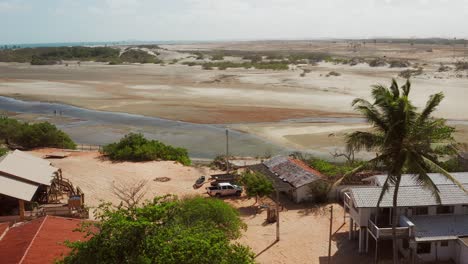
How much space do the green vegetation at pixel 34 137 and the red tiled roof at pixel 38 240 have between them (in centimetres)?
2549

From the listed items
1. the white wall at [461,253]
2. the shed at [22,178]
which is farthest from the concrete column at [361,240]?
the shed at [22,178]

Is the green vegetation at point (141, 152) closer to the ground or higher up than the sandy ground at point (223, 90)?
closer to the ground

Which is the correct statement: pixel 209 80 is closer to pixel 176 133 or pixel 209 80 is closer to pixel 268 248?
pixel 176 133

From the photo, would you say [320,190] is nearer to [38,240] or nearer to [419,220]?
[419,220]

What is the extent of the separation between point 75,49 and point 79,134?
133180mm

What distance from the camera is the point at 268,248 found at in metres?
23.4

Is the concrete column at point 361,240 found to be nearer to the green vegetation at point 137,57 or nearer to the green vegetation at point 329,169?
the green vegetation at point 329,169

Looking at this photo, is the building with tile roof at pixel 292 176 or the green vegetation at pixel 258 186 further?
the building with tile roof at pixel 292 176

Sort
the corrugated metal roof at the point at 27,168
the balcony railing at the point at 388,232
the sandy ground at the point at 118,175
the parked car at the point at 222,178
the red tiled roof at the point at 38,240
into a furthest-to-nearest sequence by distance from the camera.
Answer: the parked car at the point at 222,178 < the sandy ground at the point at 118,175 < the corrugated metal roof at the point at 27,168 < the balcony railing at the point at 388,232 < the red tiled roof at the point at 38,240

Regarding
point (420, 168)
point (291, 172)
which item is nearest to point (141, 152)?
point (291, 172)

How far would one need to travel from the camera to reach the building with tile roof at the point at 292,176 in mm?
29922

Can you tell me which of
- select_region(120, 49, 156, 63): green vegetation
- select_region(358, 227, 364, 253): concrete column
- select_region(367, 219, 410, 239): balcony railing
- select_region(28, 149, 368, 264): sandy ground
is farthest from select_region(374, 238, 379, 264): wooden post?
select_region(120, 49, 156, 63): green vegetation

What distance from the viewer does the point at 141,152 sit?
4034cm

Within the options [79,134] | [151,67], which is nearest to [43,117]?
[79,134]
